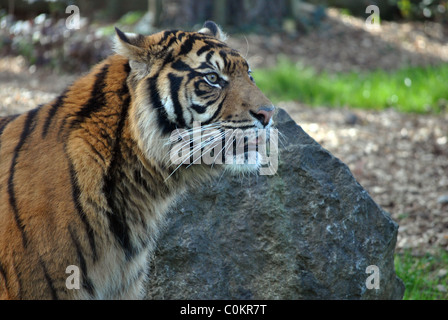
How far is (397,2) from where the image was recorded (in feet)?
41.0

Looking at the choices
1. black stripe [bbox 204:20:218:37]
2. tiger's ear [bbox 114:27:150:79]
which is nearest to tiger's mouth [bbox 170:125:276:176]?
tiger's ear [bbox 114:27:150:79]

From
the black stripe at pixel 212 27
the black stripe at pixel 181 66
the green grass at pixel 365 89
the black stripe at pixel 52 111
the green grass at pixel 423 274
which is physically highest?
the black stripe at pixel 212 27

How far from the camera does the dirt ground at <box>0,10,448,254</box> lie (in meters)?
5.14

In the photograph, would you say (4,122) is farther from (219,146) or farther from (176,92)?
(219,146)

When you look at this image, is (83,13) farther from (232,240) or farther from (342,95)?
(232,240)

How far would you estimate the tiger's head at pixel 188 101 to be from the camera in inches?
100

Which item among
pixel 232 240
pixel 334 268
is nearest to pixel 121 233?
pixel 232 240

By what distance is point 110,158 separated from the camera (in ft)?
8.41

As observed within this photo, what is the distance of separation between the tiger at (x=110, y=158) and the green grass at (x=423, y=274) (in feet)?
6.77

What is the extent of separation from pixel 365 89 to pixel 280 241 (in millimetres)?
5035
